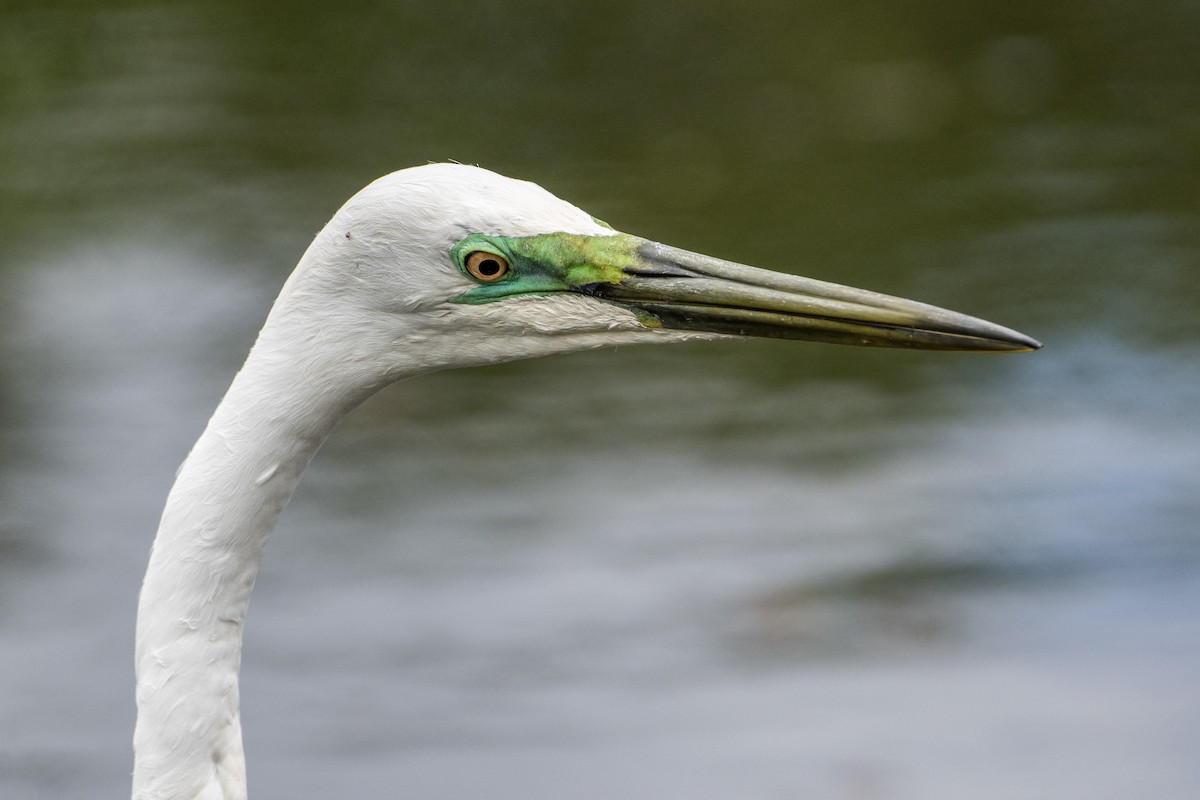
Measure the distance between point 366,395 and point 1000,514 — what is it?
4.16 meters

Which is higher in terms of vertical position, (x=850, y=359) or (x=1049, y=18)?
(x=1049, y=18)

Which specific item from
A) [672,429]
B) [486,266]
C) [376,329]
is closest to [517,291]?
[486,266]

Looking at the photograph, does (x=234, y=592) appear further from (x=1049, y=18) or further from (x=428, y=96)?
(x=1049, y=18)

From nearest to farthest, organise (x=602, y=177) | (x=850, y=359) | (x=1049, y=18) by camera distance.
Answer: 1. (x=850, y=359)
2. (x=602, y=177)
3. (x=1049, y=18)

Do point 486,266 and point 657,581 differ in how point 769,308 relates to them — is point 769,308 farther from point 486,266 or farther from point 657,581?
point 657,581

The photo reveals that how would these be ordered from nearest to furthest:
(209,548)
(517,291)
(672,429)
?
(209,548)
(517,291)
(672,429)

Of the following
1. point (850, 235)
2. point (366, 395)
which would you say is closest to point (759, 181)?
point (850, 235)

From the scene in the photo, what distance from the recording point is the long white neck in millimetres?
2250

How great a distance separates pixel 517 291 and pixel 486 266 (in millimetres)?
71

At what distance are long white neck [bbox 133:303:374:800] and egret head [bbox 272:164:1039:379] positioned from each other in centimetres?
11

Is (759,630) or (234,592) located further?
(759,630)

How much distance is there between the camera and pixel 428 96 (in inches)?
362

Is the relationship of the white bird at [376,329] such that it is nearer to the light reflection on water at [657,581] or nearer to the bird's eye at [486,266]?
the bird's eye at [486,266]

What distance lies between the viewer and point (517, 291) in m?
2.38
